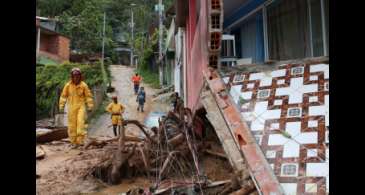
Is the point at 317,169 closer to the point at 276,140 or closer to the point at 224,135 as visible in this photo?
the point at 276,140

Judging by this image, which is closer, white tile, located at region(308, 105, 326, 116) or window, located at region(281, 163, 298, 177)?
window, located at region(281, 163, 298, 177)

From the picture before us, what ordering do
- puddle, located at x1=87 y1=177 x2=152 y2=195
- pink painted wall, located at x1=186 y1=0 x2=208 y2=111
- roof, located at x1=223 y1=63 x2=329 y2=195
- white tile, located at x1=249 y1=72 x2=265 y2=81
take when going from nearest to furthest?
roof, located at x1=223 y1=63 x2=329 y2=195
white tile, located at x1=249 y1=72 x2=265 y2=81
puddle, located at x1=87 y1=177 x2=152 y2=195
pink painted wall, located at x1=186 y1=0 x2=208 y2=111

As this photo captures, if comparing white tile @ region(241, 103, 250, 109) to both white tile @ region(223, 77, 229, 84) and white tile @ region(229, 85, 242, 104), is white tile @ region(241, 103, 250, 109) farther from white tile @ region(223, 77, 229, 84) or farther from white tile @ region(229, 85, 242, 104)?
white tile @ region(223, 77, 229, 84)

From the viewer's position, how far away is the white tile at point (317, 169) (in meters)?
4.28

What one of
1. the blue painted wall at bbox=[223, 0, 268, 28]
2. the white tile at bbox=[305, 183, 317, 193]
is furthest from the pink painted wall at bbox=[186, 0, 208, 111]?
the white tile at bbox=[305, 183, 317, 193]

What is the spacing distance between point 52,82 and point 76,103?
14184 millimetres

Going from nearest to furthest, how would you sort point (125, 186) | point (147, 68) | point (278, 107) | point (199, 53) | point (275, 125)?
point (275, 125), point (278, 107), point (125, 186), point (199, 53), point (147, 68)

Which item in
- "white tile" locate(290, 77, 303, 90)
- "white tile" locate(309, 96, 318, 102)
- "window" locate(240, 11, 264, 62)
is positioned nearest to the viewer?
"white tile" locate(309, 96, 318, 102)

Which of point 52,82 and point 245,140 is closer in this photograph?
point 245,140

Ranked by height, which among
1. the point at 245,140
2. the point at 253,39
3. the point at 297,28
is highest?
the point at 253,39

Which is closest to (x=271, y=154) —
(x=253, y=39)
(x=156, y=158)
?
(x=156, y=158)

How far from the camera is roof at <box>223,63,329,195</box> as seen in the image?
4.39 m

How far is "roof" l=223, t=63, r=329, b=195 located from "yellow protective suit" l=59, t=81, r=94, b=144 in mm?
3442

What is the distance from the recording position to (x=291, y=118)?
5.20 metres
